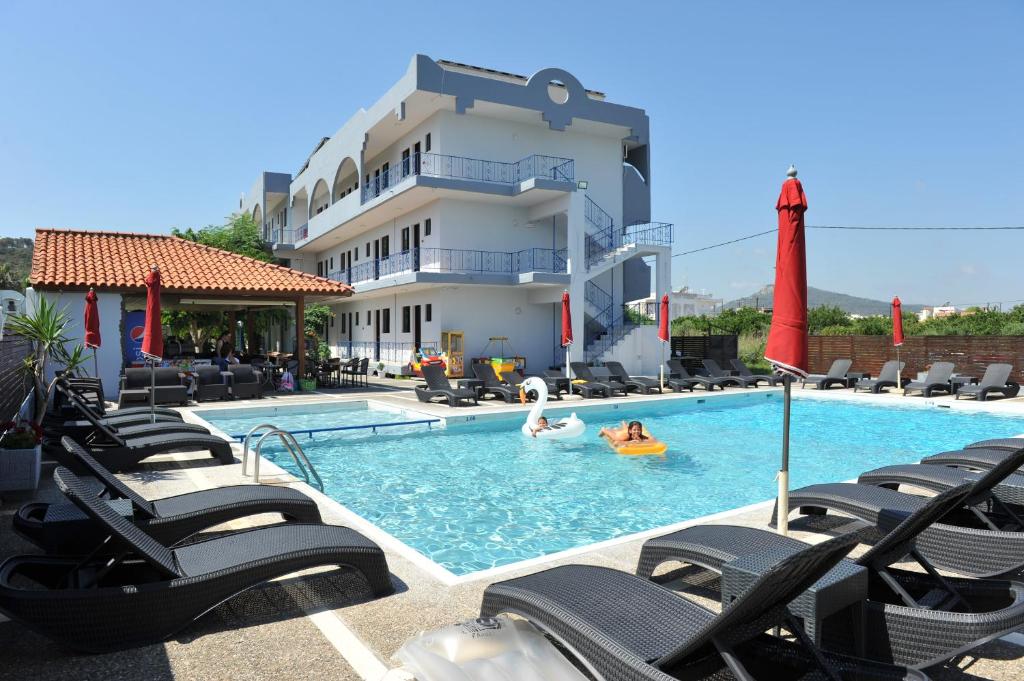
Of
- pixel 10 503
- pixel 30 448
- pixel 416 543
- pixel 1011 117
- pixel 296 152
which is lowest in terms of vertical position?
pixel 416 543

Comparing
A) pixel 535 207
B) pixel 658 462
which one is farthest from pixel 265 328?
pixel 658 462

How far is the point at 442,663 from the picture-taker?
2723 millimetres

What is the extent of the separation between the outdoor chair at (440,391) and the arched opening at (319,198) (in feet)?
70.8

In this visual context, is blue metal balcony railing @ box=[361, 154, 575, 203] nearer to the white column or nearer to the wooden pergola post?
the white column

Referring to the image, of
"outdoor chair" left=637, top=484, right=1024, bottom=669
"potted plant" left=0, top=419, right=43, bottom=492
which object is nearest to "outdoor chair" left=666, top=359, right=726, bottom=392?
"outdoor chair" left=637, top=484, right=1024, bottom=669

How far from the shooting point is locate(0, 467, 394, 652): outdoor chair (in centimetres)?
304

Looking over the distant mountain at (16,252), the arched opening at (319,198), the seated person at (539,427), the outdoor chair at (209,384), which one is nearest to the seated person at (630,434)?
the seated person at (539,427)

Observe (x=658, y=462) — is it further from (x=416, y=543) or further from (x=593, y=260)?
(x=593, y=260)

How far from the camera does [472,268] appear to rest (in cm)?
2433

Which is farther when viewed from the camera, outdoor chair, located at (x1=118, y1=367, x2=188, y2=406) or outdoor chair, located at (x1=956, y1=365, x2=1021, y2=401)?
outdoor chair, located at (x1=956, y1=365, x2=1021, y2=401)

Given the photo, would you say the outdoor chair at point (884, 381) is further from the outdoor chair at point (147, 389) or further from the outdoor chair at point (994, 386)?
the outdoor chair at point (147, 389)

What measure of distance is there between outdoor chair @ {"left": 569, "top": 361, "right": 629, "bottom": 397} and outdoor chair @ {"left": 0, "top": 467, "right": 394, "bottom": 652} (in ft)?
46.4

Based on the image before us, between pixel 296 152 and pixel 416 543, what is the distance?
142 feet

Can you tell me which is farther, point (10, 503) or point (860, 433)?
point (860, 433)
